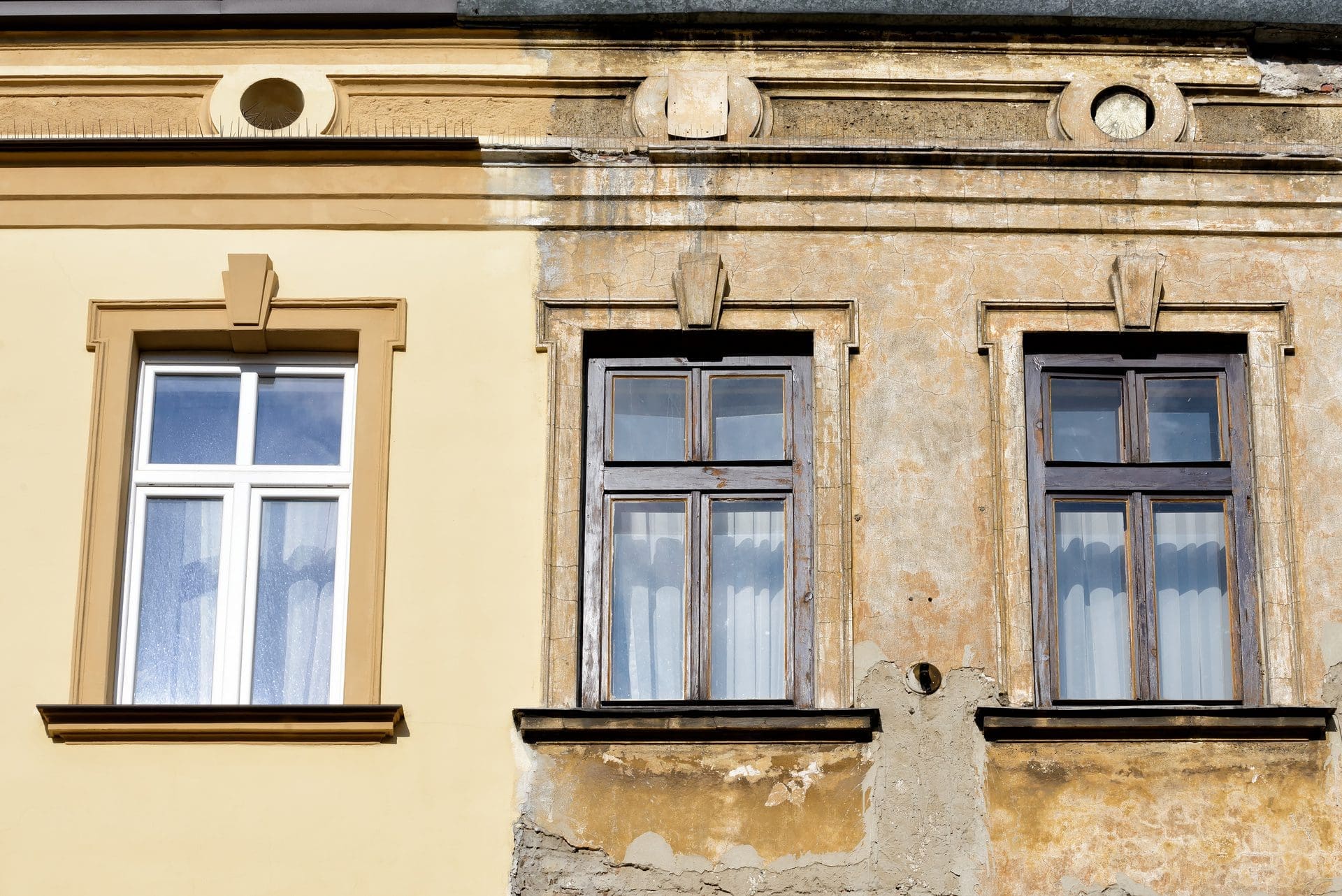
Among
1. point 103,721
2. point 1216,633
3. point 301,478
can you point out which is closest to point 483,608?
point 301,478

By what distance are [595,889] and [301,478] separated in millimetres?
2156

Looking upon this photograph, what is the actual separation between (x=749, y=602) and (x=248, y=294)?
8.18ft

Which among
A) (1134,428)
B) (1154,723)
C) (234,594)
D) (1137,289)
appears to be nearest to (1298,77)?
(1137,289)

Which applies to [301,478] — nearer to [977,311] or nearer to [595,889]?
[595,889]

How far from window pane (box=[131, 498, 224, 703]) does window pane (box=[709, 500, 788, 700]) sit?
2.10 meters

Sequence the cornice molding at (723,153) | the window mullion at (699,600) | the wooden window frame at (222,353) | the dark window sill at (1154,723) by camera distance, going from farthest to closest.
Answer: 1. the cornice molding at (723,153)
2. the window mullion at (699,600)
3. the wooden window frame at (222,353)
4. the dark window sill at (1154,723)

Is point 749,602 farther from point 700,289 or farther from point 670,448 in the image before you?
point 700,289

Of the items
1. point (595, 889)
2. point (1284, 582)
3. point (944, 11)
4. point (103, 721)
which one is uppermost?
point (944, 11)

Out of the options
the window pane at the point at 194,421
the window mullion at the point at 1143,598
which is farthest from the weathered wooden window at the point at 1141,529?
the window pane at the point at 194,421

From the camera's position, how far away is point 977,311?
8.59 meters

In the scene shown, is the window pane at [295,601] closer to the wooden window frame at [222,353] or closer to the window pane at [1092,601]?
the wooden window frame at [222,353]

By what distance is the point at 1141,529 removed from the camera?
27.8ft

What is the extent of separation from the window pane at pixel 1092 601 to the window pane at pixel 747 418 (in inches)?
48.7

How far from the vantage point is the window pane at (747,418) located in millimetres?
8602
